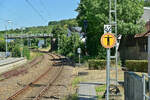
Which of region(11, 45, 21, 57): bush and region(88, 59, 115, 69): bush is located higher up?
region(11, 45, 21, 57): bush

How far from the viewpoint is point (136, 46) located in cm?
3419

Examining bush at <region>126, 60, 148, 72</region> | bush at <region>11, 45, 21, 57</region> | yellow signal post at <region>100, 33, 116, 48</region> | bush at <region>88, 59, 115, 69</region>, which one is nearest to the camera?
yellow signal post at <region>100, 33, 116, 48</region>

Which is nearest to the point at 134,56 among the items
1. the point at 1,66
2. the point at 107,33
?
the point at 1,66

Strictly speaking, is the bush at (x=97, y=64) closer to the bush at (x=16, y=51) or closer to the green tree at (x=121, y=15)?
the green tree at (x=121, y=15)

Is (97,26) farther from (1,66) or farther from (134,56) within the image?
(1,66)

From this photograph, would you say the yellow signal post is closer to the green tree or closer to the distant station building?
the distant station building

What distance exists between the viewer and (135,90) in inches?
328

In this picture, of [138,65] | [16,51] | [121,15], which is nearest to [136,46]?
[121,15]

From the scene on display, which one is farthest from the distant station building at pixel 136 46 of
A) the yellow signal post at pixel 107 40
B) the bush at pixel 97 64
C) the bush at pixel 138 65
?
the yellow signal post at pixel 107 40

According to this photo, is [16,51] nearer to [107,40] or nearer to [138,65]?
[138,65]

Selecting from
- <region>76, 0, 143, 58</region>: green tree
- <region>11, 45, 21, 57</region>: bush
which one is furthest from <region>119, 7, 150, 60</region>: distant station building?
<region>11, 45, 21, 57</region>: bush

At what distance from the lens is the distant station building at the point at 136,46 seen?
30.8 meters

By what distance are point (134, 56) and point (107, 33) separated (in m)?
25.8

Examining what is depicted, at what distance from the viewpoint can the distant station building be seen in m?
30.8
